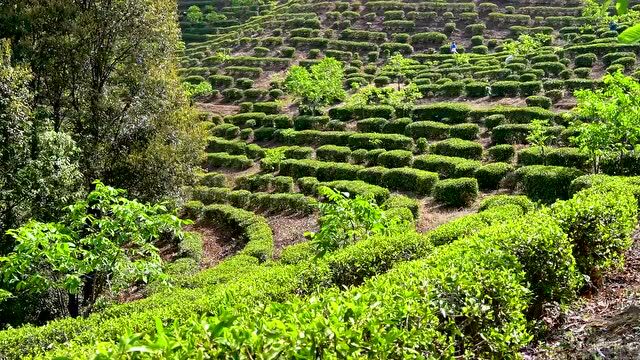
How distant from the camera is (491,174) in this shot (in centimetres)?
1825

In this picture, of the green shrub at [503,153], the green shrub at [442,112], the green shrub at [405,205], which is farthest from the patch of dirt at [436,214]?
the green shrub at [442,112]

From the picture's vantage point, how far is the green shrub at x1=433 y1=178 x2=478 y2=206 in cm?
1727

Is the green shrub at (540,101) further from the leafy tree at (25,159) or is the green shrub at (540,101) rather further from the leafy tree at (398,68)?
the leafy tree at (25,159)

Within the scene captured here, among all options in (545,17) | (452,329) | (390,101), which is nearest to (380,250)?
(452,329)

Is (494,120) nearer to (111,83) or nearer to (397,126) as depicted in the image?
(397,126)

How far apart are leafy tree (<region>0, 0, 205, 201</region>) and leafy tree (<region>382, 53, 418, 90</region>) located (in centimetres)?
1837

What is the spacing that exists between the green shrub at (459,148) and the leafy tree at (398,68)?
33.4 ft

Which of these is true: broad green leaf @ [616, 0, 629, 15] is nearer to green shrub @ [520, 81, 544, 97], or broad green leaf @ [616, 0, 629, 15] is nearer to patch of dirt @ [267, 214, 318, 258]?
patch of dirt @ [267, 214, 318, 258]

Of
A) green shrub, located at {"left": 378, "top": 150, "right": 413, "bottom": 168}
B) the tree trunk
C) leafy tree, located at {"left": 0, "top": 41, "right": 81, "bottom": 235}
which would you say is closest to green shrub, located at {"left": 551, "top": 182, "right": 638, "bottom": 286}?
leafy tree, located at {"left": 0, "top": 41, "right": 81, "bottom": 235}

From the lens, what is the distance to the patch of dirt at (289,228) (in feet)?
56.6

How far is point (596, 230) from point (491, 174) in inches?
465

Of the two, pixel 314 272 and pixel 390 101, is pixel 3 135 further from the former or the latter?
pixel 390 101

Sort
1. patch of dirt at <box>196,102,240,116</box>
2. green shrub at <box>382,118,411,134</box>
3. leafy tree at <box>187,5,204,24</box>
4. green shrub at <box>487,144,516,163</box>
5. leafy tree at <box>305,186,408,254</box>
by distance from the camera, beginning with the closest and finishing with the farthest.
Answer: leafy tree at <box>305,186,408,254</box> → green shrub at <box>487,144,516,163</box> → green shrub at <box>382,118,411,134</box> → patch of dirt at <box>196,102,240,116</box> → leafy tree at <box>187,5,204,24</box>

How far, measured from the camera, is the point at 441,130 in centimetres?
2319
